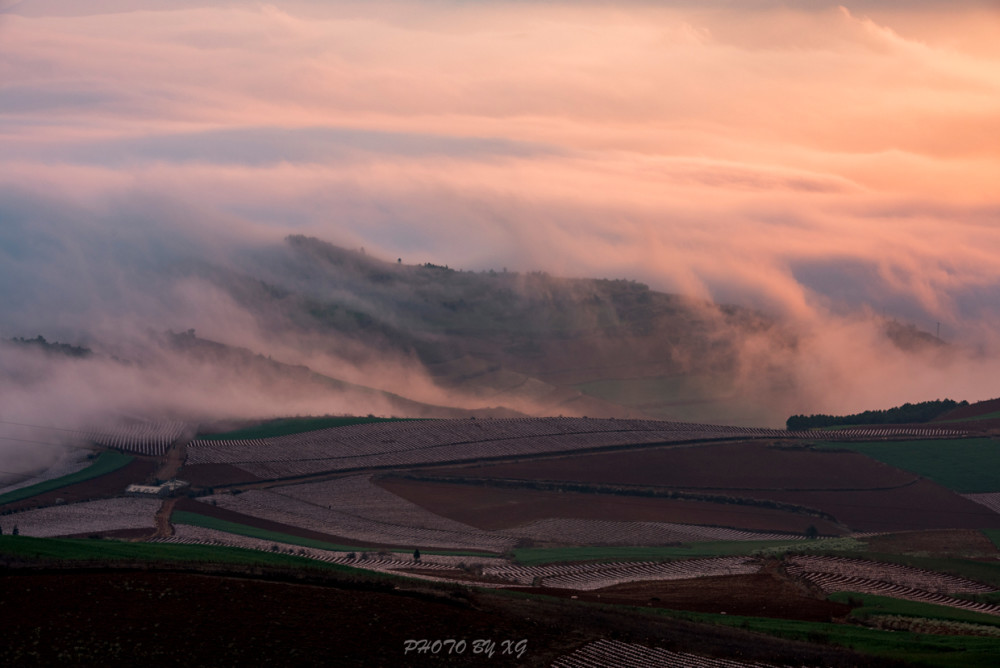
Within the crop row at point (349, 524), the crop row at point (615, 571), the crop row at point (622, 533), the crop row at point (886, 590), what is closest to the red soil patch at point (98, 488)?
the crop row at point (349, 524)

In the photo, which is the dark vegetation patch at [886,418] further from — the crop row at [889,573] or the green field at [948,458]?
the crop row at [889,573]

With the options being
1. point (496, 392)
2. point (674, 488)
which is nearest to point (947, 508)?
point (674, 488)

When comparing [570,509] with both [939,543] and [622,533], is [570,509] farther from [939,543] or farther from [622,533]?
[939,543]

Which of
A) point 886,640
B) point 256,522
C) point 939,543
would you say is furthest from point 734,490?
point 886,640

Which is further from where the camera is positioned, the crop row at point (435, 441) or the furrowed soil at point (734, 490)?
the crop row at point (435, 441)

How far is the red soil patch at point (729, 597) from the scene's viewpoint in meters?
46.6

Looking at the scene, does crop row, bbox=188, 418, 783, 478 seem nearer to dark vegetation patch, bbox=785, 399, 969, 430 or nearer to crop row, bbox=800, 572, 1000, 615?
dark vegetation patch, bbox=785, 399, 969, 430

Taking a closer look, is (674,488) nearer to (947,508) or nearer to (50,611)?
(947,508)

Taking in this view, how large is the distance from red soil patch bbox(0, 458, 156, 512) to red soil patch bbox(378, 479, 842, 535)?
20.1 m

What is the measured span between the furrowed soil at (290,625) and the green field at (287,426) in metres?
72.3

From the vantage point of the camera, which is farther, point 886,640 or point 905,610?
point 905,610

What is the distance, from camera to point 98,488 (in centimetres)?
9044

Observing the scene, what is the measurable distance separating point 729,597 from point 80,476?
60697 millimetres

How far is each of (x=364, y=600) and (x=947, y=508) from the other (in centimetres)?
6472
